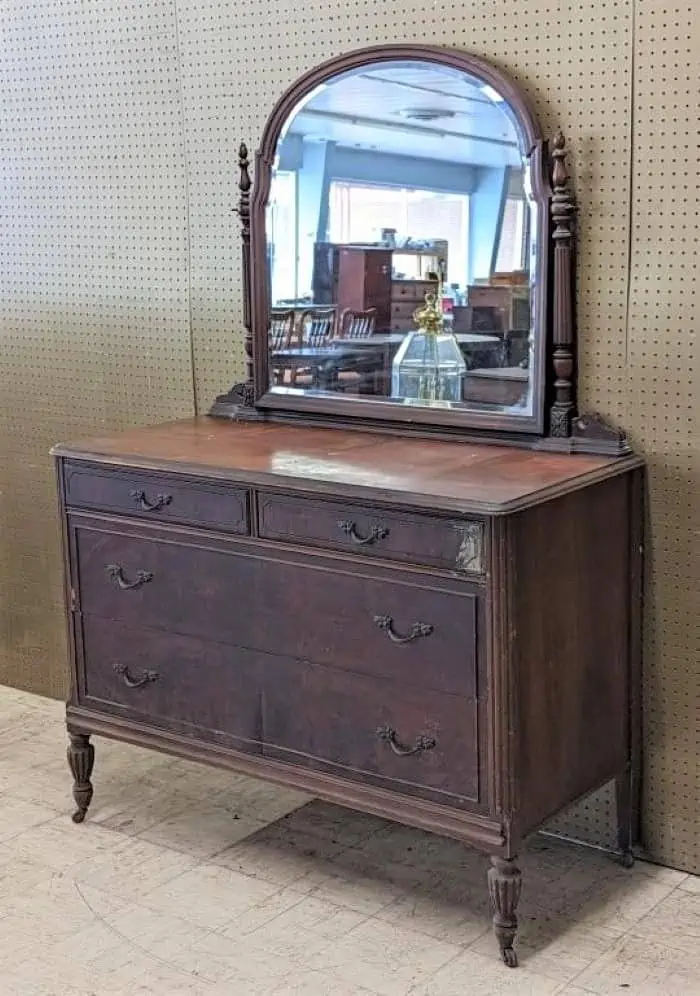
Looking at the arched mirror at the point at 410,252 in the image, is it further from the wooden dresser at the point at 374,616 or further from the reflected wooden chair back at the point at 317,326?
the wooden dresser at the point at 374,616

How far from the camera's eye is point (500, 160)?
3.21 m

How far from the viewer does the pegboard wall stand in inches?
120

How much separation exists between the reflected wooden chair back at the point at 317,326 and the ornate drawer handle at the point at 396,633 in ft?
3.16

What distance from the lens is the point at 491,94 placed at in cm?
321

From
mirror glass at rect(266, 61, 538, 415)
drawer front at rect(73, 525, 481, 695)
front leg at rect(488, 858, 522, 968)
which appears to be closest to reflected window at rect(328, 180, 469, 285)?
mirror glass at rect(266, 61, 538, 415)

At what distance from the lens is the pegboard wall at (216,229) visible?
10.0ft

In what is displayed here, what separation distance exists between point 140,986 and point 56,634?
72.6 inches

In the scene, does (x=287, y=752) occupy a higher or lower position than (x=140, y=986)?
higher

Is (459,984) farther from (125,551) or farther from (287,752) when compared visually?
(125,551)

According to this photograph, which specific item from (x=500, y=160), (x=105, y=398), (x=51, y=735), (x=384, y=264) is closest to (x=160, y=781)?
(x=51, y=735)

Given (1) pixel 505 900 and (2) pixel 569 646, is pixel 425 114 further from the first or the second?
(1) pixel 505 900

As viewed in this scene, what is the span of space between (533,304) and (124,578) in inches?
47.3

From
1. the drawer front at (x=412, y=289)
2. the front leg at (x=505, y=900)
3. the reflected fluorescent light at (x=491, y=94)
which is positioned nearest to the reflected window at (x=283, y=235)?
the drawer front at (x=412, y=289)

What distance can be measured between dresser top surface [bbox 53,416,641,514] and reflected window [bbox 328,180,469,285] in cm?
44
